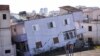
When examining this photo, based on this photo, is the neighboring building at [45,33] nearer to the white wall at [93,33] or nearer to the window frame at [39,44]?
the window frame at [39,44]

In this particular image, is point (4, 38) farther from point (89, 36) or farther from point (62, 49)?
point (89, 36)

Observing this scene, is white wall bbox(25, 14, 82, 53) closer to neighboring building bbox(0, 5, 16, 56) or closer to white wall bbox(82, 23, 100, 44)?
neighboring building bbox(0, 5, 16, 56)

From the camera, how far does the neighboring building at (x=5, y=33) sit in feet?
95.3

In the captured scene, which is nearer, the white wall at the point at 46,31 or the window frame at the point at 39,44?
the white wall at the point at 46,31

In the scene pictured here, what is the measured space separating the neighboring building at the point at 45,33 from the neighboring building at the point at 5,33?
2.25 meters

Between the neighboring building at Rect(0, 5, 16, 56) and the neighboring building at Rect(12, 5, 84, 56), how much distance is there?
2.25 metres

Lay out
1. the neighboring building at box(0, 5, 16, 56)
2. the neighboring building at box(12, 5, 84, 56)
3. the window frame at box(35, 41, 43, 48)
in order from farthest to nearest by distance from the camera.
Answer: the window frame at box(35, 41, 43, 48) → the neighboring building at box(12, 5, 84, 56) → the neighboring building at box(0, 5, 16, 56)

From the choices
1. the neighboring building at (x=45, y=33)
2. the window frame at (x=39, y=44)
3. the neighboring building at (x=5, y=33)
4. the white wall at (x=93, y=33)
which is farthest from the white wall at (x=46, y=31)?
the white wall at (x=93, y=33)

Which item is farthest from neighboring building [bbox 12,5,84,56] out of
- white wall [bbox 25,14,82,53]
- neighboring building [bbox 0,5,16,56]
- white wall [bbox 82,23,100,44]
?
white wall [bbox 82,23,100,44]

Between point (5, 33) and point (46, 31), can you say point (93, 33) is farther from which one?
point (5, 33)

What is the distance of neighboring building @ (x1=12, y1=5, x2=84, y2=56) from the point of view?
31266mm

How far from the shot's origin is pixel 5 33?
95.8 feet

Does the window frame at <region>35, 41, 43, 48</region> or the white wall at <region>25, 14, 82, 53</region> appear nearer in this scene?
the white wall at <region>25, 14, 82, 53</region>

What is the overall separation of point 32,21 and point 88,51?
846cm
